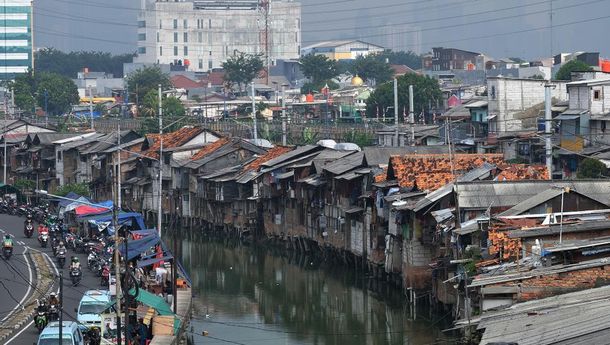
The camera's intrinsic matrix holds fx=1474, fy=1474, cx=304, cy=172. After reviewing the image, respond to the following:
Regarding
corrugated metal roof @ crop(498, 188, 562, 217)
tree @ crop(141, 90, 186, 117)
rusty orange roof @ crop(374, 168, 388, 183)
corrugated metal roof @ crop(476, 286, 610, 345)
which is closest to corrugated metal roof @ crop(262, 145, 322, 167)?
rusty orange roof @ crop(374, 168, 388, 183)

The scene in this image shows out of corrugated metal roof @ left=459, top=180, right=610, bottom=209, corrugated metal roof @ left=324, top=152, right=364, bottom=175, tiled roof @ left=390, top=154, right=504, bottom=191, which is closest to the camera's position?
corrugated metal roof @ left=459, top=180, right=610, bottom=209

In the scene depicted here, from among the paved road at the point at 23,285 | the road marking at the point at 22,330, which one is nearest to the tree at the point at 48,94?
the paved road at the point at 23,285

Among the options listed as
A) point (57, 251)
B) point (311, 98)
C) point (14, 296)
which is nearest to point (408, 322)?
point (14, 296)

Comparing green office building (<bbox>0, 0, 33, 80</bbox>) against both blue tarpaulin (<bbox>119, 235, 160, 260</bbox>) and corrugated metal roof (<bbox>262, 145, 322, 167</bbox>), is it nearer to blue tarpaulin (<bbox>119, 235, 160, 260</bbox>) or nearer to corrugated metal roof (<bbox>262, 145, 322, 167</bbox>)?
corrugated metal roof (<bbox>262, 145, 322, 167</bbox>)

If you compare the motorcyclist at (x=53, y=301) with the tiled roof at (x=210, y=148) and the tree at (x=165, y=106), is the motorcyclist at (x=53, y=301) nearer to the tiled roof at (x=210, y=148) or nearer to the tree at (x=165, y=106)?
the tiled roof at (x=210, y=148)

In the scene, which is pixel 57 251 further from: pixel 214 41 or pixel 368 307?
pixel 214 41

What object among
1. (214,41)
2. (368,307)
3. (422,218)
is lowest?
(368,307)
